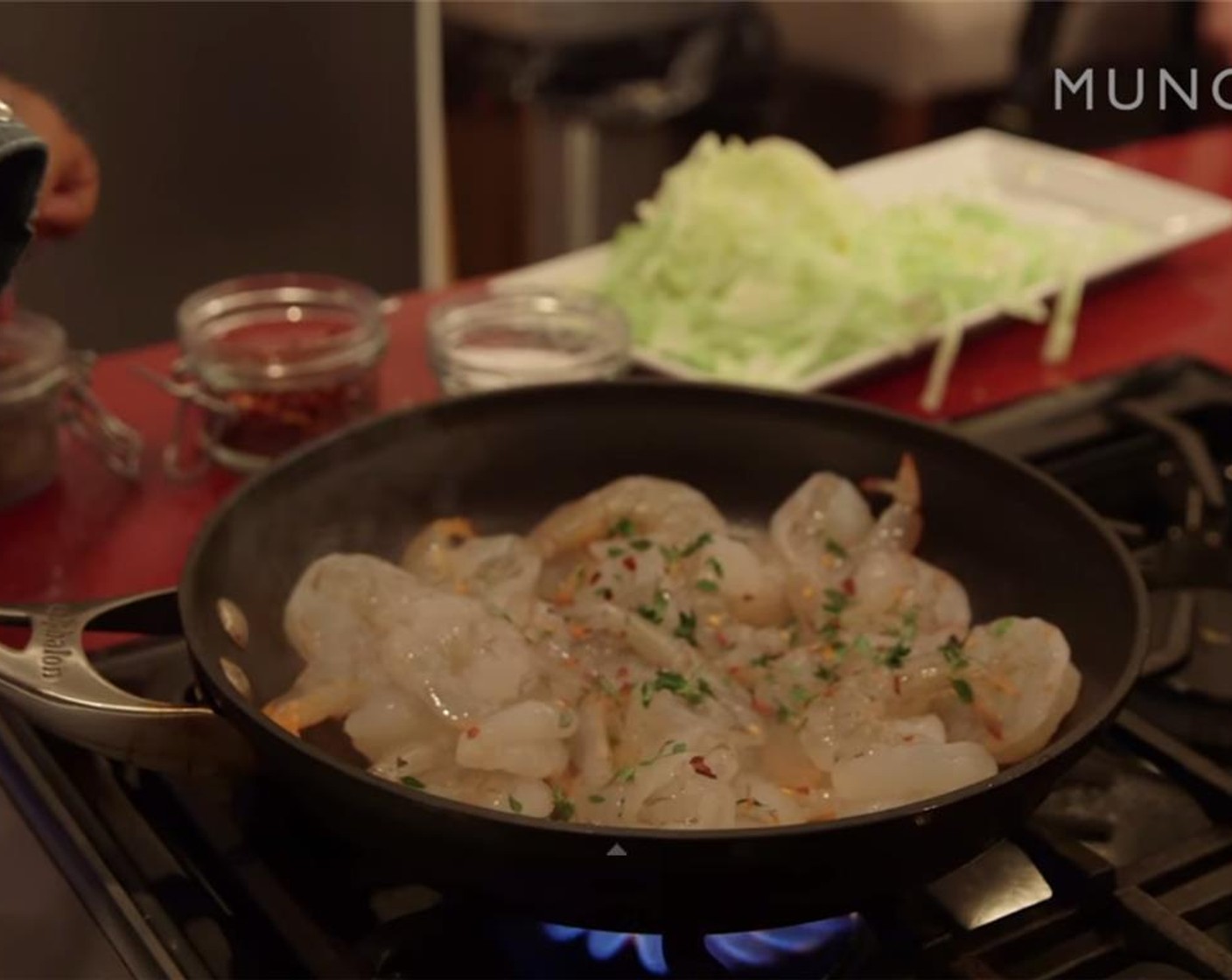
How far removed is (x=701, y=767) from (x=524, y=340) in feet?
2.77

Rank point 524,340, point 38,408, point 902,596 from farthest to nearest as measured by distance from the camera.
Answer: point 524,340
point 38,408
point 902,596

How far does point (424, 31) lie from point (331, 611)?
170 cm

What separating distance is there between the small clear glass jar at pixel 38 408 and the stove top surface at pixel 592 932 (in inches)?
13.8

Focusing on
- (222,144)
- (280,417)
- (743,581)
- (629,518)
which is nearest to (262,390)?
(280,417)

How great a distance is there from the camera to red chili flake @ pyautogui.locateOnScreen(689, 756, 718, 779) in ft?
2.65

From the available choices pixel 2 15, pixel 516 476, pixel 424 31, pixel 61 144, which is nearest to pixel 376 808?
pixel 516 476

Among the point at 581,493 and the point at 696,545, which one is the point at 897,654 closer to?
the point at 696,545

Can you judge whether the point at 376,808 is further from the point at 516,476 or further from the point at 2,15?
the point at 2,15

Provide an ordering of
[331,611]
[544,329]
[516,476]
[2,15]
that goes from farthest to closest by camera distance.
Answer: [2,15], [544,329], [516,476], [331,611]

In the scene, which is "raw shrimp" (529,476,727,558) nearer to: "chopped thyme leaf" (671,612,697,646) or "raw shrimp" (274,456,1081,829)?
"raw shrimp" (274,456,1081,829)

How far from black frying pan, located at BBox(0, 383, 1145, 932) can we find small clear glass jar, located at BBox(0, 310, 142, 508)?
35cm

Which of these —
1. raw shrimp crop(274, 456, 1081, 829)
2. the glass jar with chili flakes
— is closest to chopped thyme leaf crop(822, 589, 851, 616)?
raw shrimp crop(274, 456, 1081, 829)

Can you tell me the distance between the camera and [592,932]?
0.84 m

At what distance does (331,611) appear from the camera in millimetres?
981
